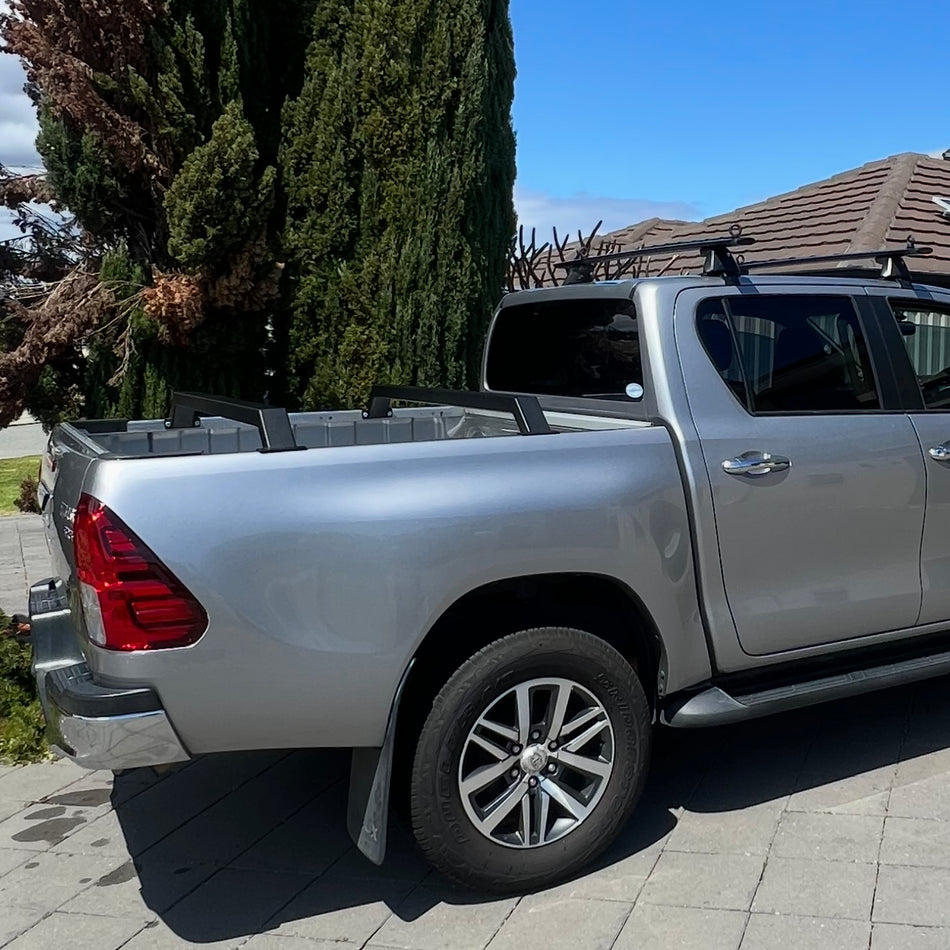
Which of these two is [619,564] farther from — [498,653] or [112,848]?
Result: [112,848]

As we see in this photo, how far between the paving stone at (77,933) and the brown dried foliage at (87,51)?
14.1 ft

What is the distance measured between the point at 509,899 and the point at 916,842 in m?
1.42

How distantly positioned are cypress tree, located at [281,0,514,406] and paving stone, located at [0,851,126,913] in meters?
3.56

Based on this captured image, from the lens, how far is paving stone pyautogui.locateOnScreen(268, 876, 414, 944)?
321 centimetres

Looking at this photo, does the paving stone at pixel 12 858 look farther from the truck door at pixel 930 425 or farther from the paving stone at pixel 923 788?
the truck door at pixel 930 425

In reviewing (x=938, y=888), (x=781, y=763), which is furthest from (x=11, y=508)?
(x=938, y=888)

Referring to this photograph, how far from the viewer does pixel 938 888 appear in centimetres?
331

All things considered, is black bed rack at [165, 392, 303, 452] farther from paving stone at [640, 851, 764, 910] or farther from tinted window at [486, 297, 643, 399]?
paving stone at [640, 851, 764, 910]

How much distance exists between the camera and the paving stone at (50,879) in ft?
11.2

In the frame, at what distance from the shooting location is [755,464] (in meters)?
3.69

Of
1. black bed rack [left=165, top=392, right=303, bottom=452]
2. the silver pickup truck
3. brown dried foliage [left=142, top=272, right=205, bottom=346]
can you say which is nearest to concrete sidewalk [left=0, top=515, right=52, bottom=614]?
brown dried foliage [left=142, top=272, right=205, bottom=346]

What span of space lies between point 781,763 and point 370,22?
4.86 metres

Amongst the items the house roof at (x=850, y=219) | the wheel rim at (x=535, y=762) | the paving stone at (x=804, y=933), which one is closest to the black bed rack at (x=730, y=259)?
the wheel rim at (x=535, y=762)

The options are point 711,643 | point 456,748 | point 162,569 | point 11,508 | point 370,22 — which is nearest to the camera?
point 162,569
